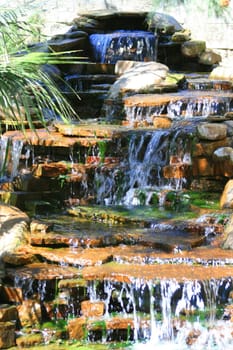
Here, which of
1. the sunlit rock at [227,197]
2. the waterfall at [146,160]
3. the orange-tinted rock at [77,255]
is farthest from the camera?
the waterfall at [146,160]

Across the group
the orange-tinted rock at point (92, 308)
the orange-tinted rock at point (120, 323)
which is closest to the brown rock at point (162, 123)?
the orange-tinted rock at point (92, 308)

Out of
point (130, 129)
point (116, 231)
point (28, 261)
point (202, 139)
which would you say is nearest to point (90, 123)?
point (130, 129)

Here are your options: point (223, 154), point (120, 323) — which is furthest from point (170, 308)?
point (223, 154)

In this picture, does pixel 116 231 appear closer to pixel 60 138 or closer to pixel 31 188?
pixel 31 188

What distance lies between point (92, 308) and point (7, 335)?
0.67m

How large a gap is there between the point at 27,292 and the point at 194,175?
3098 mm

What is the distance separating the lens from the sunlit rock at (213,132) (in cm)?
799

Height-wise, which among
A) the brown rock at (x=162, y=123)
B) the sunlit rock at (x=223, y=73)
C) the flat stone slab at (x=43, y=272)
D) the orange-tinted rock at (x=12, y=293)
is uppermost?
the sunlit rock at (x=223, y=73)

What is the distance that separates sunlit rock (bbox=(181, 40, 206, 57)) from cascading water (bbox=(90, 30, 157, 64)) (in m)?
0.59

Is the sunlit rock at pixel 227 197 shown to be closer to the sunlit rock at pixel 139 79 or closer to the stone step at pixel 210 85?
the sunlit rock at pixel 139 79

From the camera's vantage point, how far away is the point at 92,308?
17.4 ft

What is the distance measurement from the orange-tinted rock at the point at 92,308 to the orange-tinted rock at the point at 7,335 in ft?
1.86

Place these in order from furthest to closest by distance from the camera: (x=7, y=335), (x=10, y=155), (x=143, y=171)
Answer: (x=10, y=155)
(x=143, y=171)
(x=7, y=335)

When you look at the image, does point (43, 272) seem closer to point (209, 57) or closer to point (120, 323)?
point (120, 323)
